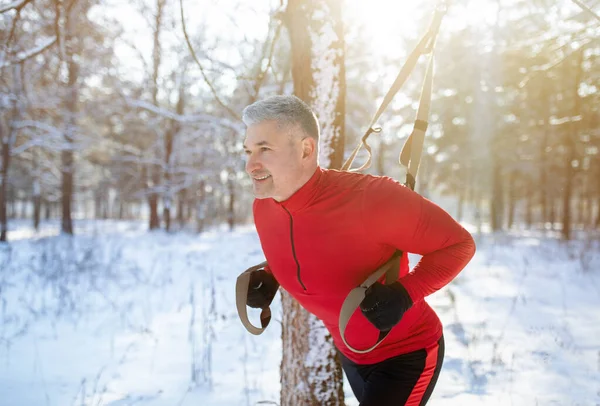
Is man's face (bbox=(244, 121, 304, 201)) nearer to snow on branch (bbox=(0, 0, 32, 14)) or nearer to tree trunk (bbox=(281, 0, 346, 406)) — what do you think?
tree trunk (bbox=(281, 0, 346, 406))

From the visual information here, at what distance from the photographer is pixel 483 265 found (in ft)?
33.1

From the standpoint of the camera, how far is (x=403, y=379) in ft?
5.24

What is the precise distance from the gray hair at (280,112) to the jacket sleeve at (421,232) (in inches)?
15.7

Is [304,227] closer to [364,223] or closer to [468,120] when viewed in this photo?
[364,223]

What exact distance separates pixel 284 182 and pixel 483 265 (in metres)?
9.86

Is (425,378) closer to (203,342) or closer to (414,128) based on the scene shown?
(414,128)

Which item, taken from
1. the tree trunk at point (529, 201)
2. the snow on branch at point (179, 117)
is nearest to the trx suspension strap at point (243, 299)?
the snow on branch at point (179, 117)

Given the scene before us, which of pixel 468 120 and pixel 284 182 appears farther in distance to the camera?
pixel 468 120

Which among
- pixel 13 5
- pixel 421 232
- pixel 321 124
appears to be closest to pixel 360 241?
pixel 421 232

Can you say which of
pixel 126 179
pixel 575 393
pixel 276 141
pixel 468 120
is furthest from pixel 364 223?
pixel 126 179

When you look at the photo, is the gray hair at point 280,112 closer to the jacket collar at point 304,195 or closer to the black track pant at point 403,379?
the jacket collar at point 304,195

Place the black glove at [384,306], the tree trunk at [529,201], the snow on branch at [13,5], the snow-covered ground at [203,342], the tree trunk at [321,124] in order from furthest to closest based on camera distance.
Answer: the tree trunk at [529,201] → the snow-covered ground at [203,342] → the snow on branch at [13,5] → the tree trunk at [321,124] → the black glove at [384,306]

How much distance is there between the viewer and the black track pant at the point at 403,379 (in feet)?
5.20

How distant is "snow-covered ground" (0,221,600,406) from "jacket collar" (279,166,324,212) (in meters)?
1.66
